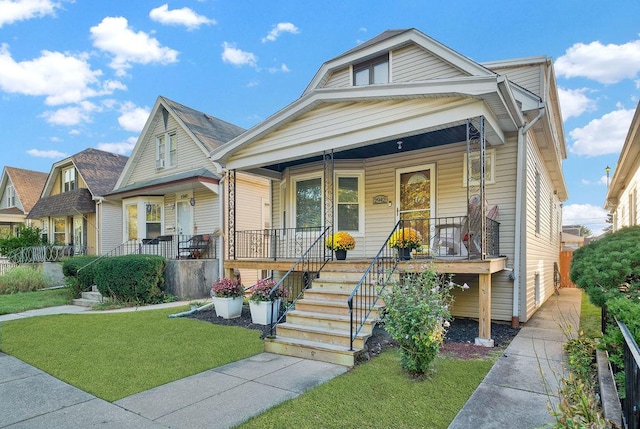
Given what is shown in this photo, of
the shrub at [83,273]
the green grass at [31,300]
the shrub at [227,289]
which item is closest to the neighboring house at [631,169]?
the shrub at [227,289]

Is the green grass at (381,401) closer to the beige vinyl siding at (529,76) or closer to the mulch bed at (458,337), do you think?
the mulch bed at (458,337)

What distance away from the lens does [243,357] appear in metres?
5.32

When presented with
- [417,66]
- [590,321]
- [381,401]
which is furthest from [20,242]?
[590,321]

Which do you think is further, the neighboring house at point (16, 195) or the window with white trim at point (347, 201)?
the neighboring house at point (16, 195)

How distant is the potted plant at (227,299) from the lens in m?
8.01

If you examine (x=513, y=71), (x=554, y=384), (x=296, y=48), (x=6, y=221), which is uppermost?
(x=296, y=48)

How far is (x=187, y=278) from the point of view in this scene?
11367 mm

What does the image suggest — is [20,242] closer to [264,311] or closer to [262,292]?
[262,292]

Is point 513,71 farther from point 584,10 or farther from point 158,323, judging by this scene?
point 158,323

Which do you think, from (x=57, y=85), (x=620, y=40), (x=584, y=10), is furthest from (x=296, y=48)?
(x=57, y=85)

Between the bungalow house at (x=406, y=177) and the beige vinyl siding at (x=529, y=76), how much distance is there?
2 cm

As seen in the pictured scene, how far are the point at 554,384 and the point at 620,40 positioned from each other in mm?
13913

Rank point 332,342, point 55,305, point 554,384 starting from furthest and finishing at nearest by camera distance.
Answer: point 55,305, point 332,342, point 554,384

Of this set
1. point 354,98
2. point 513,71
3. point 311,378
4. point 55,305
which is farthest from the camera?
point 55,305
